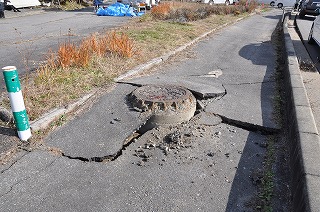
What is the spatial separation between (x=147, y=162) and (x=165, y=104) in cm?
112

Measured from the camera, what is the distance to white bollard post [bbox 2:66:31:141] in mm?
2958

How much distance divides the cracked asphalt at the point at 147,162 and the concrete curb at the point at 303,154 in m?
0.22

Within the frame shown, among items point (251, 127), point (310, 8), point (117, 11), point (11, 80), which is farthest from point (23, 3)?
point (251, 127)

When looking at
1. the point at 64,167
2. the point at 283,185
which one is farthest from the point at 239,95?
the point at 64,167

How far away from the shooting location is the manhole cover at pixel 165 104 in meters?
3.79

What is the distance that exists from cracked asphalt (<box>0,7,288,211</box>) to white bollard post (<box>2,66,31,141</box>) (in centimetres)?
28

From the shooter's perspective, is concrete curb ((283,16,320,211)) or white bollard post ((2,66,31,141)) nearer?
concrete curb ((283,16,320,211))

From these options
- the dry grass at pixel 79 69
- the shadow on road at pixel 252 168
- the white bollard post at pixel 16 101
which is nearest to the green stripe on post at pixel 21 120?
the white bollard post at pixel 16 101

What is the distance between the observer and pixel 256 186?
107 inches

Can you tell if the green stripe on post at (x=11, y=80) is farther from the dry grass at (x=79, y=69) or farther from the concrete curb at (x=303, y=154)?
the concrete curb at (x=303, y=154)

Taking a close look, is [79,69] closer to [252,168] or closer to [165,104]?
[165,104]

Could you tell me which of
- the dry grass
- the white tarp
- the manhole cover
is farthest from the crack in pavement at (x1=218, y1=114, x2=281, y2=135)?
the white tarp

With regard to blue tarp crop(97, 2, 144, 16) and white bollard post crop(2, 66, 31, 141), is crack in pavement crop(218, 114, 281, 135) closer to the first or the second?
white bollard post crop(2, 66, 31, 141)

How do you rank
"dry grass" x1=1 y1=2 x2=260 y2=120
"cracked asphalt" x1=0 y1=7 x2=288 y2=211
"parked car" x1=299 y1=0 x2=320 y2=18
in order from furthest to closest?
"parked car" x1=299 y1=0 x2=320 y2=18
"dry grass" x1=1 y1=2 x2=260 y2=120
"cracked asphalt" x1=0 y1=7 x2=288 y2=211
